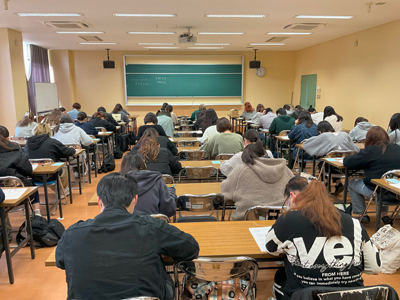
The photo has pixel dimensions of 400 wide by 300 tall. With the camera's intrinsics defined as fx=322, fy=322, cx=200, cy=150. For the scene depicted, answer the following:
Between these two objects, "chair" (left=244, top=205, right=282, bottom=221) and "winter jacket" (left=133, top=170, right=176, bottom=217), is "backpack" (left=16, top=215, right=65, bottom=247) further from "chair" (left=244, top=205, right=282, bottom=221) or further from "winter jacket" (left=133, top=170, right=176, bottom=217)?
"chair" (left=244, top=205, right=282, bottom=221)

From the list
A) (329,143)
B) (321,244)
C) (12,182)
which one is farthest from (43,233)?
(329,143)

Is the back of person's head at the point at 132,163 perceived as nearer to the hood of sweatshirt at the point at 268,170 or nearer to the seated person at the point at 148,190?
the seated person at the point at 148,190

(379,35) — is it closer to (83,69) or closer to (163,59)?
(163,59)

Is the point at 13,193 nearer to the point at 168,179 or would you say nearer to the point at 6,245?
the point at 6,245

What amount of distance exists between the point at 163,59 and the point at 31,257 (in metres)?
10.4

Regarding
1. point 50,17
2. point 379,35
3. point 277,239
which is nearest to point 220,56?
point 379,35

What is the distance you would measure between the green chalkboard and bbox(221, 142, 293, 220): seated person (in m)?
10.5

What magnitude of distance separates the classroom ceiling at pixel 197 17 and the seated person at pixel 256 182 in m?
3.51

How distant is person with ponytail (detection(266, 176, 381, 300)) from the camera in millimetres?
1537

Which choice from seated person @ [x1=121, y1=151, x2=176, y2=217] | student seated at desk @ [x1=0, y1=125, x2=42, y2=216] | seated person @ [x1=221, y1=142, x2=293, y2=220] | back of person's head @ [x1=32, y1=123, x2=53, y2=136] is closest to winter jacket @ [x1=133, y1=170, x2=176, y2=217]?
seated person @ [x1=121, y1=151, x2=176, y2=217]

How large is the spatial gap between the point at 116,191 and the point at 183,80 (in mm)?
11613

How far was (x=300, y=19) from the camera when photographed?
6531 millimetres

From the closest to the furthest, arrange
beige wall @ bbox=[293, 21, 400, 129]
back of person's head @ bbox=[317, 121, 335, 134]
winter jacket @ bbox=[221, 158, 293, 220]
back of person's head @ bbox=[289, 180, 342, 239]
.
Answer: back of person's head @ bbox=[289, 180, 342, 239]
winter jacket @ bbox=[221, 158, 293, 220]
back of person's head @ bbox=[317, 121, 335, 134]
beige wall @ bbox=[293, 21, 400, 129]

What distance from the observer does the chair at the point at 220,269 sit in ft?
5.26
